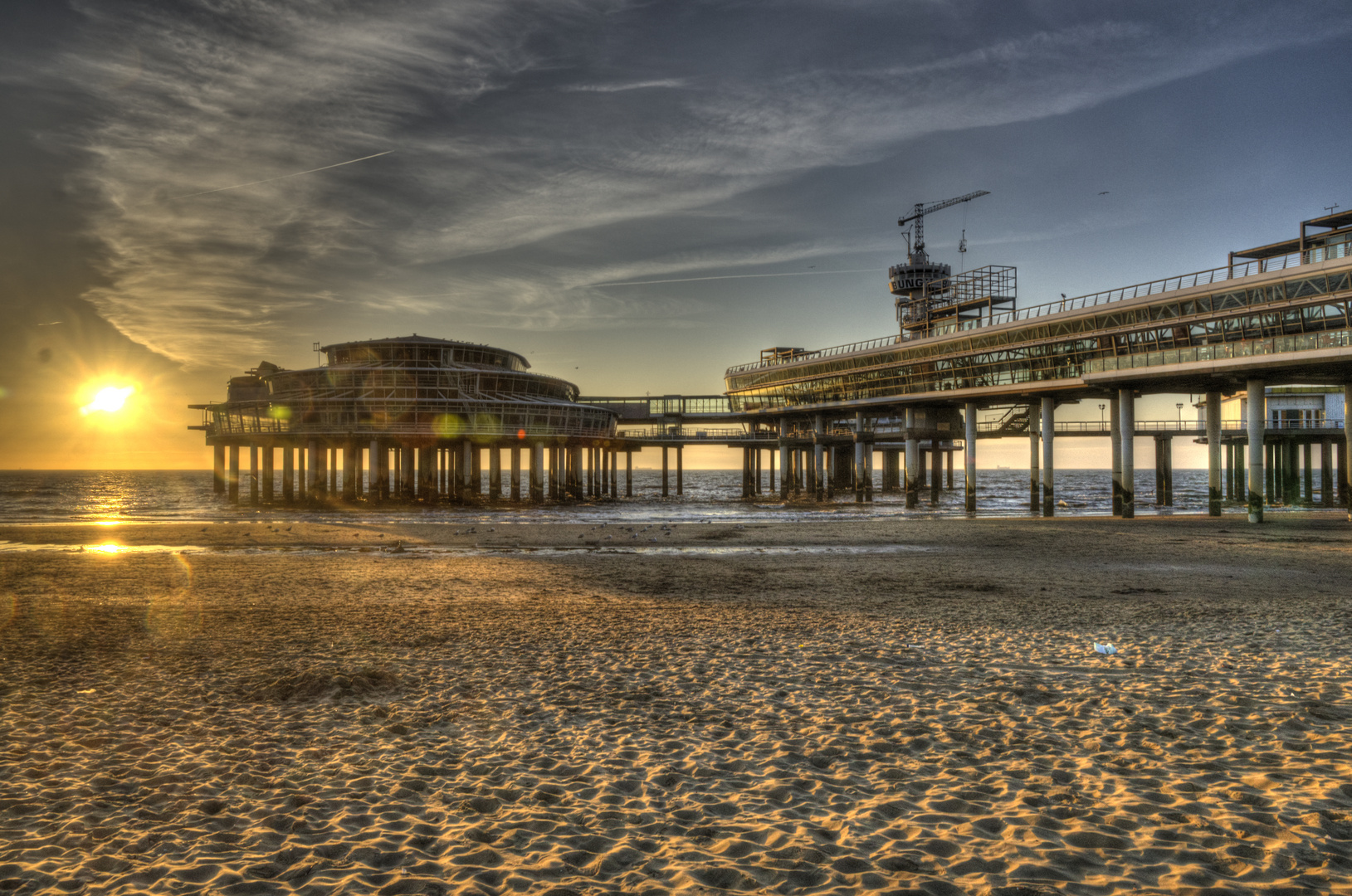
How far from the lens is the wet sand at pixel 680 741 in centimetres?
511

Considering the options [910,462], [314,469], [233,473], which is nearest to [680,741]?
[910,462]

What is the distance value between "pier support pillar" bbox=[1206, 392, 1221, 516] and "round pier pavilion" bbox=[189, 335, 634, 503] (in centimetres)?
4530

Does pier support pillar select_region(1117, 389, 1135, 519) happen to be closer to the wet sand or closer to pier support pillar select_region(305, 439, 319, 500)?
the wet sand

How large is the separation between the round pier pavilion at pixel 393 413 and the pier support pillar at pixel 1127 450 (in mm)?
41132

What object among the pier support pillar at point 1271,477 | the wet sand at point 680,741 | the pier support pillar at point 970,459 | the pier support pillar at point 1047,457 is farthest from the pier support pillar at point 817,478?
the wet sand at point 680,741

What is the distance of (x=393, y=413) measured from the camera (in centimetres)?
6134

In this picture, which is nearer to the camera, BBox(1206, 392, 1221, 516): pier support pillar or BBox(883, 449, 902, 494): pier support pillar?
BBox(1206, 392, 1221, 516): pier support pillar

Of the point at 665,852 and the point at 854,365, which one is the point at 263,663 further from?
the point at 854,365

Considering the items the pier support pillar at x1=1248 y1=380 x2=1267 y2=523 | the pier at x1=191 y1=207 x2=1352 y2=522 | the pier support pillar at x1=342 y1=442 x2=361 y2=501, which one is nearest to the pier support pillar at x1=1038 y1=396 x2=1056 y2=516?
the pier at x1=191 y1=207 x2=1352 y2=522

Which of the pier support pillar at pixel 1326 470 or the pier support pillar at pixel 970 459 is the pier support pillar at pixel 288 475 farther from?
the pier support pillar at pixel 1326 470

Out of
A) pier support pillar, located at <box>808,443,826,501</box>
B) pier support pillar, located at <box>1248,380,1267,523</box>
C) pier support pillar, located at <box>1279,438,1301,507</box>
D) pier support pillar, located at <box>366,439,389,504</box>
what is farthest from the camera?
pier support pillar, located at <box>808,443,826,501</box>

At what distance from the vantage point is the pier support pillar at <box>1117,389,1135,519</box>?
4041 centimetres

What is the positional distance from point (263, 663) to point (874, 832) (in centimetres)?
891

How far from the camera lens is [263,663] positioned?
10602 millimetres
